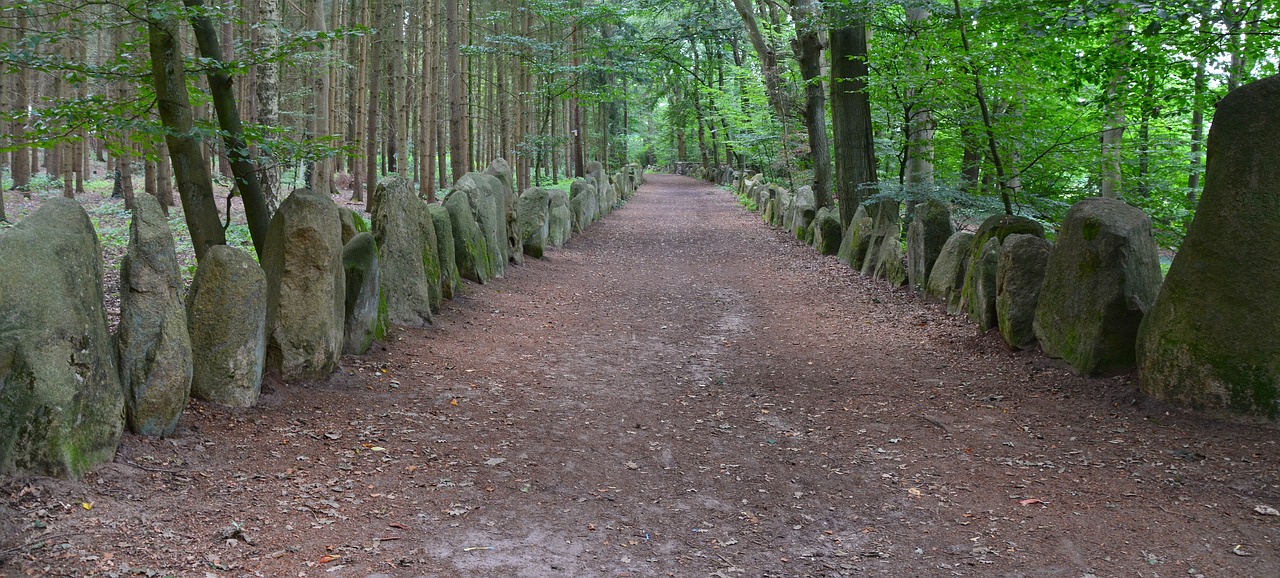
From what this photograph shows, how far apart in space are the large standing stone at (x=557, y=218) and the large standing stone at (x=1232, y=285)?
34.9 ft

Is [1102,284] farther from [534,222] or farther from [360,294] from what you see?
[534,222]

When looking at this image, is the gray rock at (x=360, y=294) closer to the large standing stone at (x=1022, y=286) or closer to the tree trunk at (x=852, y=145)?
the large standing stone at (x=1022, y=286)

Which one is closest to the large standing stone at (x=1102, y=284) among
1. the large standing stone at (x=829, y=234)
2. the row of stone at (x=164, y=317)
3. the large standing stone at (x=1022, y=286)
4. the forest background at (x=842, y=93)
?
the large standing stone at (x=1022, y=286)

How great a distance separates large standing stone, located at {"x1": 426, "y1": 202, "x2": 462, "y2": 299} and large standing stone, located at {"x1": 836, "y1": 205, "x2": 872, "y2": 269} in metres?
6.10

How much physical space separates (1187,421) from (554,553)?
154 inches

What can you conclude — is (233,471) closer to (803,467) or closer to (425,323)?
(803,467)

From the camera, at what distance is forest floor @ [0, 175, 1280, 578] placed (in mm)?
3551

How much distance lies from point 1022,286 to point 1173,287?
1719 mm

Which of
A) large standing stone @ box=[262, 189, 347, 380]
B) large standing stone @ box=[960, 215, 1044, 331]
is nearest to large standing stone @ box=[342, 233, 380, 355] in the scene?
large standing stone @ box=[262, 189, 347, 380]

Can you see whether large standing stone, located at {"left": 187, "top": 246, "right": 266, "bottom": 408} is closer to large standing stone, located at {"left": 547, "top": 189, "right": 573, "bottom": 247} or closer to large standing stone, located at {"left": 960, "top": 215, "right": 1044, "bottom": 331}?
large standing stone, located at {"left": 960, "top": 215, "right": 1044, "bottom": 331}

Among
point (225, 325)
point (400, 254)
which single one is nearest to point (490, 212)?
point (400, 254)

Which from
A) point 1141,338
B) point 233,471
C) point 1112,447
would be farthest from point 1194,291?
point 233,471

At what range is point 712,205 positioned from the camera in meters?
28.2

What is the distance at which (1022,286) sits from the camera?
6977 millimetres
